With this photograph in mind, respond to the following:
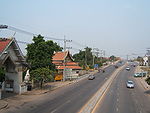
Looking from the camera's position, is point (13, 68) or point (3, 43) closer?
point (3, 43)

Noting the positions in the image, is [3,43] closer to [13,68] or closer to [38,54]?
[13,68]

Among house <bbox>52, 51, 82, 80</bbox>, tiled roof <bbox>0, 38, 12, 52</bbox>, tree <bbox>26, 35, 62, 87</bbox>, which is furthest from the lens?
house <bbox>52, 51, 82, 80</bbox>

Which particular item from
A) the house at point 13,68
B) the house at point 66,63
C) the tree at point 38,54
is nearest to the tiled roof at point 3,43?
the house at point 13,68

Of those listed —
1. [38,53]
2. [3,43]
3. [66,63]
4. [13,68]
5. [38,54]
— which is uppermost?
[3,43]

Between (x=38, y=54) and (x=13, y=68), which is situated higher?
(x=38, y=54)

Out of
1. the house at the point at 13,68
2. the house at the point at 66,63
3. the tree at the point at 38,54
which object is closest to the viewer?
the house at the point at 13,68

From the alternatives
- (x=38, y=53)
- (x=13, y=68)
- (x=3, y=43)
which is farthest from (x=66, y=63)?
(x=3, y=43)

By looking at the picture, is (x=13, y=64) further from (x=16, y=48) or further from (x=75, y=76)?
(x=75, y=76)

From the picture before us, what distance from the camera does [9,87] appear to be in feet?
104

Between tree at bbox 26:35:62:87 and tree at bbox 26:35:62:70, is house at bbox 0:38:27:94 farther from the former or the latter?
tree at bbox 26:35:62:70

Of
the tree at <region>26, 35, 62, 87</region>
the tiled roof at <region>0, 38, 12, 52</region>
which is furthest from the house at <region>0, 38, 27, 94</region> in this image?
the tree at <region>26, 35, 62, 87</region>

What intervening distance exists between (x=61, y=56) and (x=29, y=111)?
1784 inches

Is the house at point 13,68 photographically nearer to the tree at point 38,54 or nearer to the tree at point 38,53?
the tree at point 38,54

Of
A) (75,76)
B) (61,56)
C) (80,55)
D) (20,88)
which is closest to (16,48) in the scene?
(20,88)
